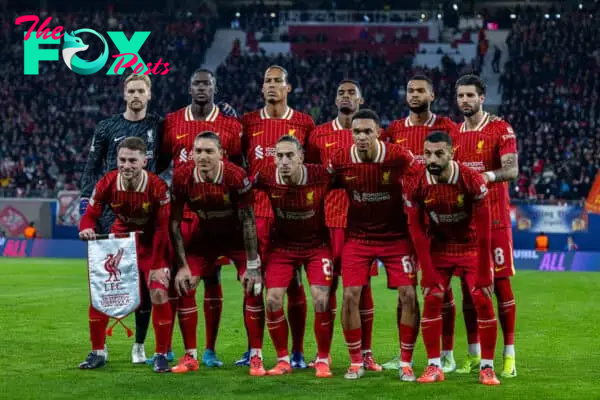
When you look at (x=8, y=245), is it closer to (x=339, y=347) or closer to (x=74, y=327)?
(x=74, y=327)

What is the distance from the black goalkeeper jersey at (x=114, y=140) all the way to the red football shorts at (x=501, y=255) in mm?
3290

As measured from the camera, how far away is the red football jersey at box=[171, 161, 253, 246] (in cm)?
952

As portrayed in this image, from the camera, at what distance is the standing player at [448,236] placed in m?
8.83

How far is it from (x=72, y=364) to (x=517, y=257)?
1935cm

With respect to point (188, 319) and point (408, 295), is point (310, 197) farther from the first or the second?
point (188, 319)

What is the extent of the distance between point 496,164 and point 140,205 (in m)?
3.19

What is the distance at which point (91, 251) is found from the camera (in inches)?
382

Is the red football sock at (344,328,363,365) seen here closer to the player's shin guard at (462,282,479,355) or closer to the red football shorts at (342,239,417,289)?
the red football shorts at (342,239,417,289)

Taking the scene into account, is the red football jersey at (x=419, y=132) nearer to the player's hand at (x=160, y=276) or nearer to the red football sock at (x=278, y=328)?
the red football sock at (x=278, y=328)

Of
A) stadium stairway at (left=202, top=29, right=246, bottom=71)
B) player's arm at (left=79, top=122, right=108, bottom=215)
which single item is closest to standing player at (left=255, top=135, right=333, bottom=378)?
player's arm at (left=79, top=122, right=108, bottom=215)

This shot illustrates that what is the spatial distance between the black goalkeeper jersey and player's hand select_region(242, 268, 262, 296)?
1.59 m

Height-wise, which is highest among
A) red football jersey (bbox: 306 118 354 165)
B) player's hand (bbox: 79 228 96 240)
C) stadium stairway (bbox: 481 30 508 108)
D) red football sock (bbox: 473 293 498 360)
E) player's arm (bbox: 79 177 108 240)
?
stadium stairway (bbox: 481 30 508 108)

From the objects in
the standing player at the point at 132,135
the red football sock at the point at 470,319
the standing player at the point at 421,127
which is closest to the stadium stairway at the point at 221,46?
the standing player at the point at 132,135

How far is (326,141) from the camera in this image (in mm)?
10328
